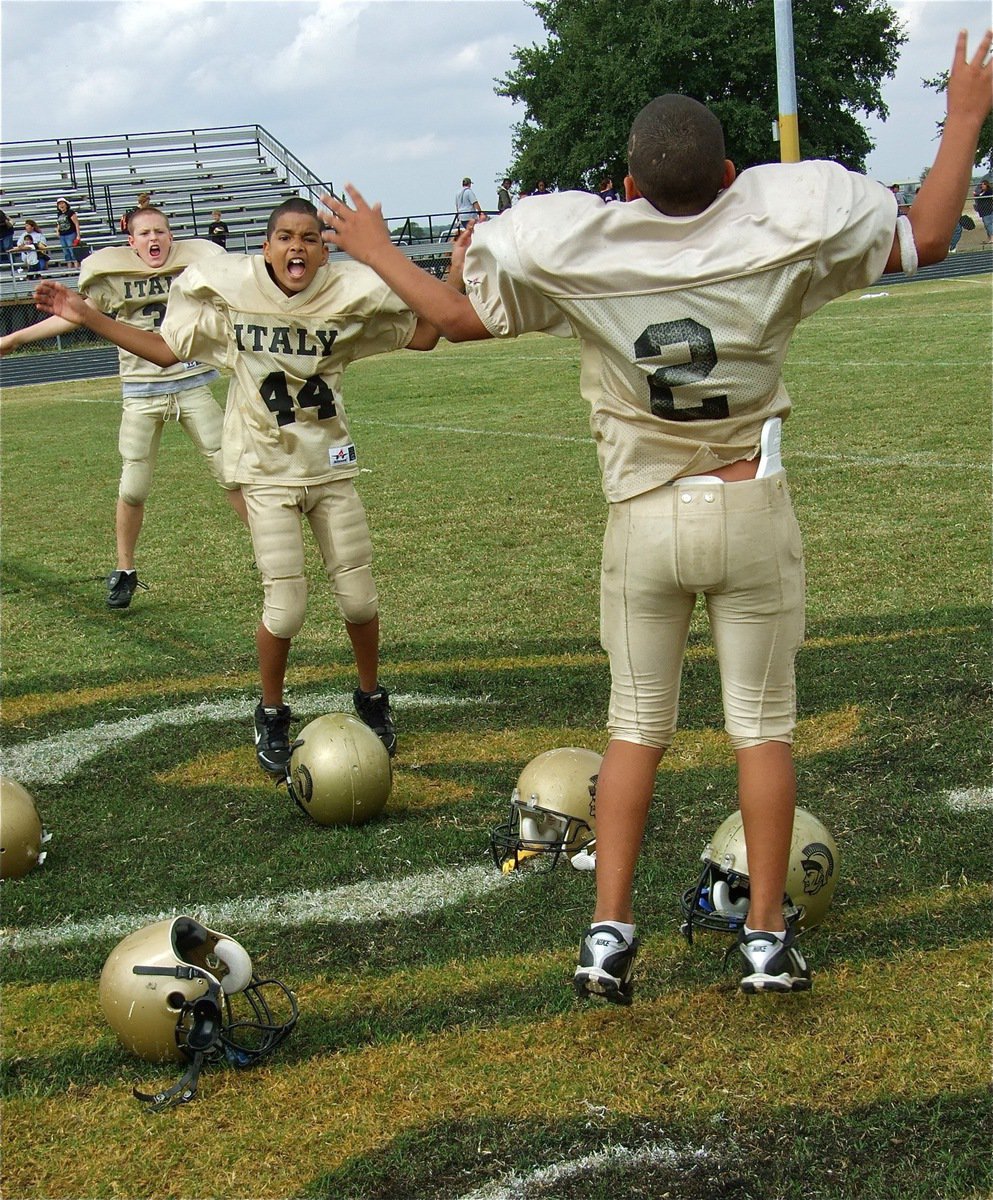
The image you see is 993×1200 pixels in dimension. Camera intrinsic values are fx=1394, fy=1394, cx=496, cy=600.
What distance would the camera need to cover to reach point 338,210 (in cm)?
325

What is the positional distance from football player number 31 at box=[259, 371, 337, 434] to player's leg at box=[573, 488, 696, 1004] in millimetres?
1845

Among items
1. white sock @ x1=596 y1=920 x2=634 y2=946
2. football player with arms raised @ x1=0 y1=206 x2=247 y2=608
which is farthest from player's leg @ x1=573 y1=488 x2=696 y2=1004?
football player with arms raised @ x1=0 y1=206 x2=247 y2=608

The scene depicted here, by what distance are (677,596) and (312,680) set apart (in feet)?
10.1

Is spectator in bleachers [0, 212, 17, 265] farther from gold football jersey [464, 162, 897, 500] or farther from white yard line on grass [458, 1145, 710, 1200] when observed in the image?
white yard line on grass [458, 1145, 710, 1200]

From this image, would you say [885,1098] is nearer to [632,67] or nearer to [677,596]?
[677,596]

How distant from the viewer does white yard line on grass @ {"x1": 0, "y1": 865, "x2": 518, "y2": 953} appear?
12.0 feet

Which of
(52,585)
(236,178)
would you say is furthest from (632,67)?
(52,585)

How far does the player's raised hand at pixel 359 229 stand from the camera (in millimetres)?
3150

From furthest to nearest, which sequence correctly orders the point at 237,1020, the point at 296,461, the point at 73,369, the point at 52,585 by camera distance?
the point at 73,369 < the point at 52,585 < the point at 296,461 < the point at 237,1020

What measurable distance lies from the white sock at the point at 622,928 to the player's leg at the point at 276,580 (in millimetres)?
1956

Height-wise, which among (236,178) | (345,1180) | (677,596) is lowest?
(345,1180)

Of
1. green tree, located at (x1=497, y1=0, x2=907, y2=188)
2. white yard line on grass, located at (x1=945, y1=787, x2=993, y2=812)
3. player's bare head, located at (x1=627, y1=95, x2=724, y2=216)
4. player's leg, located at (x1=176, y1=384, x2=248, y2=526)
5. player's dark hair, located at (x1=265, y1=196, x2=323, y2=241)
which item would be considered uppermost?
green tree, located at (x1=497, y1=0, x2=907, y2=188)

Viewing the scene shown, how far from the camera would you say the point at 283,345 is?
459cm

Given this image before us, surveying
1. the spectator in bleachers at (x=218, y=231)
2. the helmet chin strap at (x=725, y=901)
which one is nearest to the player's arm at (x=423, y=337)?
the helmet chin strap at (x=725, y=901)
